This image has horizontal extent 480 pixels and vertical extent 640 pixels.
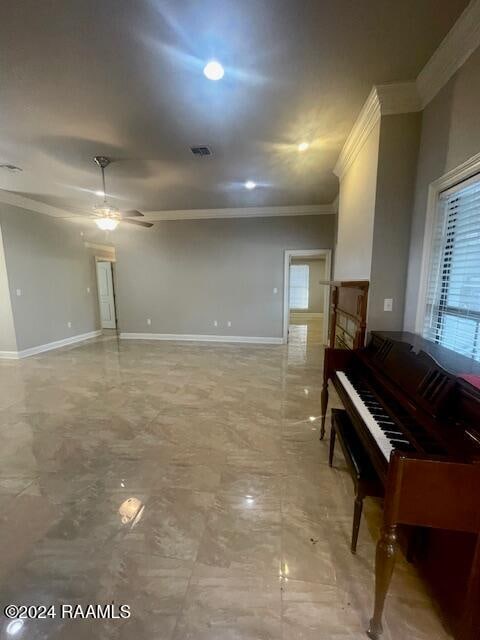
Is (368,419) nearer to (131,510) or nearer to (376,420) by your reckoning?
(376,420)

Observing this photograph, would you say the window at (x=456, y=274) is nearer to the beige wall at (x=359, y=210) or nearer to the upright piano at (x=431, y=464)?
the upright piano at (x=431, y=464)

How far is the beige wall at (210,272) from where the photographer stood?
5.65 metres

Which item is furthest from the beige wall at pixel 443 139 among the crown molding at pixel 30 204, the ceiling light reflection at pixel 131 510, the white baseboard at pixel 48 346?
the white baseboard at pixel 48 346

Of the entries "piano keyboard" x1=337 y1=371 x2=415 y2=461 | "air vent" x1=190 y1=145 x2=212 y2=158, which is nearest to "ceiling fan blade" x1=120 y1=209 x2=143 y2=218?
"air vent" x1=190 y1=145 x2=212 y2=158

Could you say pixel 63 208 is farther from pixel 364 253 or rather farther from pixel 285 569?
pixel 285 569

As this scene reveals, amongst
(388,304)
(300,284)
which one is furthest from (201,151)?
(300,284)

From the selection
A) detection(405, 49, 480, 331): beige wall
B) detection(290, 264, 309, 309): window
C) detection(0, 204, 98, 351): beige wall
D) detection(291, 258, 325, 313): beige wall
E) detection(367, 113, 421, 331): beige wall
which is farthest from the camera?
detection(290, 264, 309, 309): window

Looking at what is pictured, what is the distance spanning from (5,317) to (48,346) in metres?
0.95

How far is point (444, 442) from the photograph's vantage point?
1.04m

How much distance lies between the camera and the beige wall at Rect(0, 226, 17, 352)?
4.60 meters

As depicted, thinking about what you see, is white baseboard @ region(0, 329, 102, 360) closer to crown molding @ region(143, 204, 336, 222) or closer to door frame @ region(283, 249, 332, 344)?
crown molding @ region(143, 204, 336, 222)

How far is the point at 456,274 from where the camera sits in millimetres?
1896

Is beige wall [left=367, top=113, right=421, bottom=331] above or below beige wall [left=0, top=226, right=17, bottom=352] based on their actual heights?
above

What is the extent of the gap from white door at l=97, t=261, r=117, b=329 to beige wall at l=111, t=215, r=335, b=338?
130cm
